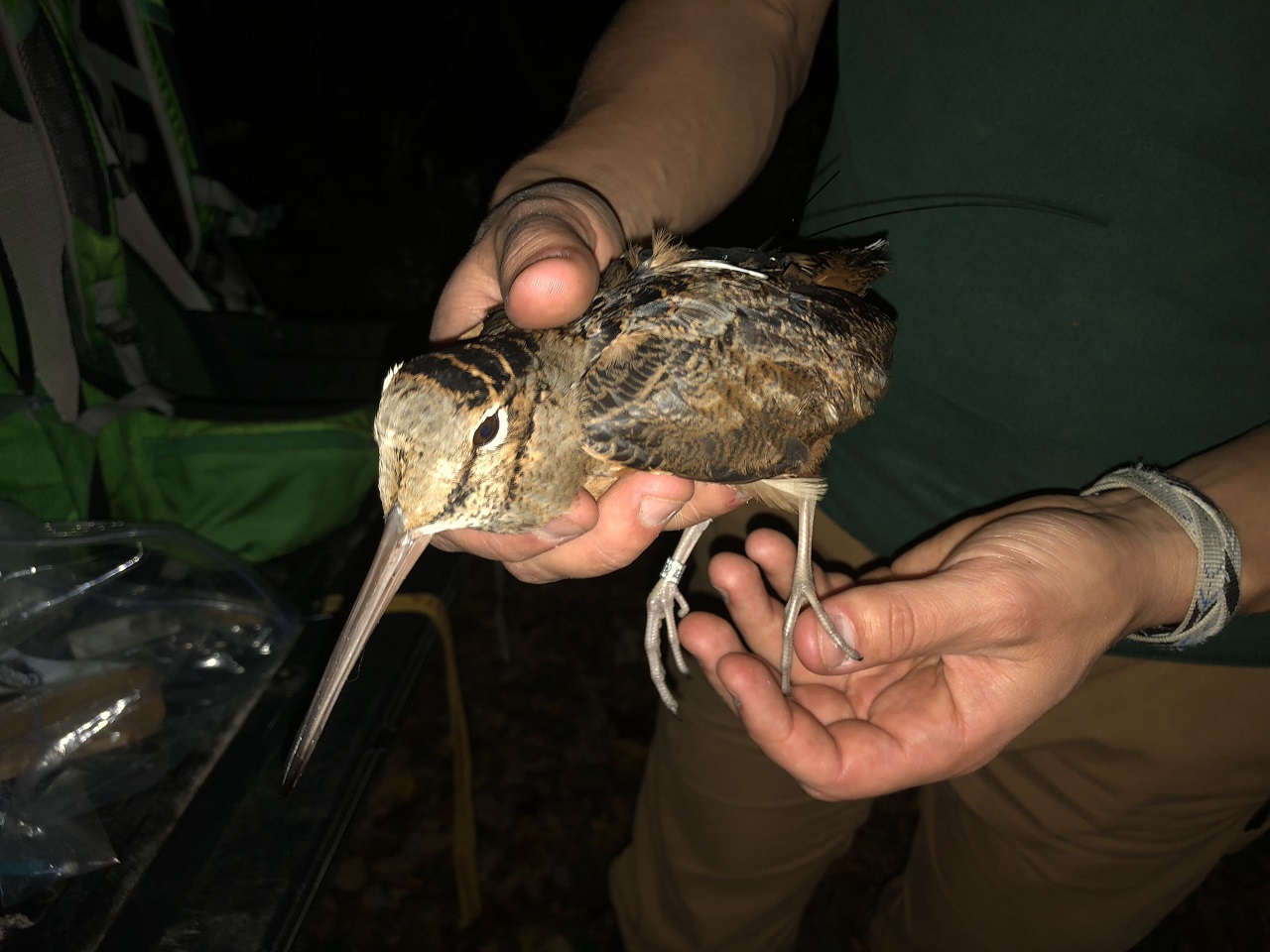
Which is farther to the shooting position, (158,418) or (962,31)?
(158,418)

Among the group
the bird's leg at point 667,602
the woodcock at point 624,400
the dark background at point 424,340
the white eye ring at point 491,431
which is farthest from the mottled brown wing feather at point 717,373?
the dark background at point 424,340

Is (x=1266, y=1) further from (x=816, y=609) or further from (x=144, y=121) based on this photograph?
(x=144, y=121)

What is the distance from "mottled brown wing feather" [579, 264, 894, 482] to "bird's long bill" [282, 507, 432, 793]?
48 cm

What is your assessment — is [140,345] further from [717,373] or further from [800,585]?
[800,585]

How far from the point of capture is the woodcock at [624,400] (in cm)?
173

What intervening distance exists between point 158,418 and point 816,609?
8.21 feet

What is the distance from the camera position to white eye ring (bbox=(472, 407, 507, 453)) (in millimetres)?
1746

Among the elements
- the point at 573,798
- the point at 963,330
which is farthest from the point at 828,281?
the point at 573,798

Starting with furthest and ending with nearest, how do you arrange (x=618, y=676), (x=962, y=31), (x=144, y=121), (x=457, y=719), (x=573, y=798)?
(x=144, y=121) < (x=618, y=676) < (x=573, y=798) < (x=457, y=719) < (x=962, y=31)

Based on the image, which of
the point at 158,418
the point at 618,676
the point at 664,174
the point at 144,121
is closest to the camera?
the point at 664,174

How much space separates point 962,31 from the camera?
81.4 inches

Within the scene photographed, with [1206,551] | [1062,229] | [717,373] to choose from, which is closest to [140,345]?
[717,373]

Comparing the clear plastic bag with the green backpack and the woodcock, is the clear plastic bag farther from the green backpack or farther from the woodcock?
the woodcock

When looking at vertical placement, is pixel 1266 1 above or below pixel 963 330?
above
